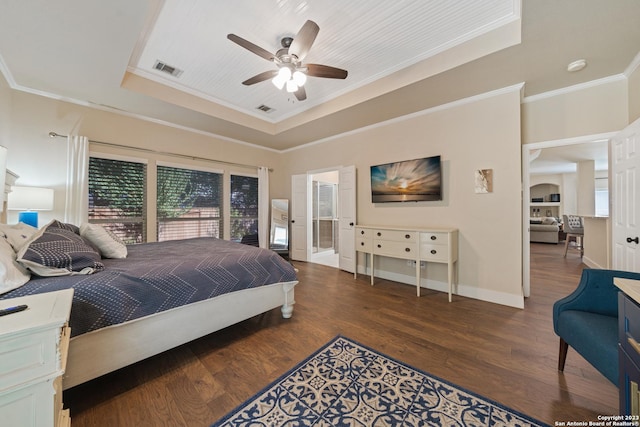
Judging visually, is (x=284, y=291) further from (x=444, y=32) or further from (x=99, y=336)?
(x=444, y=32)

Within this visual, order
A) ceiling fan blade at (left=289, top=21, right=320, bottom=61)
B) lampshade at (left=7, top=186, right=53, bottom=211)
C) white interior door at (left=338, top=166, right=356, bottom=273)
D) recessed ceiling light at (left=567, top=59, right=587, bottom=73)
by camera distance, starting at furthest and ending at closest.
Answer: white interior door at (left=338, top=166, right=356, bottom=273) < lampshade at (left=7, top=186, right=53, bottom=211) < recessed ceiling light at (left=567, top=59, right=587, bottom=73) < ceiling fan blade at (left=289, top=21, right=320, bottom=61)

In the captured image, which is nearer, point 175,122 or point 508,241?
point 508,241

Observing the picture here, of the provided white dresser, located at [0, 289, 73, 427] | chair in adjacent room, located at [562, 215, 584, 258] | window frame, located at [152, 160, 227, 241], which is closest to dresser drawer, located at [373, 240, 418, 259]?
window frame, located at [152, 160, 227, 241]

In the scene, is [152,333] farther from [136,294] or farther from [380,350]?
[380,350]

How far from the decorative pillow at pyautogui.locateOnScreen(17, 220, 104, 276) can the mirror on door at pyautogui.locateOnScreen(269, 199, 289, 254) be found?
3839 millimetres

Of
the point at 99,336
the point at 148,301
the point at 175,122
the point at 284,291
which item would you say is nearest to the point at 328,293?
the point at 284,291

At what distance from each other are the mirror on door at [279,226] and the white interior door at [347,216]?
1566 mm

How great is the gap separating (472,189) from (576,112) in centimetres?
134

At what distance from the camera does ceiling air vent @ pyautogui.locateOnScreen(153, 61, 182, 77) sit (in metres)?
2.77

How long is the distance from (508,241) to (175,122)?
5.13 meters

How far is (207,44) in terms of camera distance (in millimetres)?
2438

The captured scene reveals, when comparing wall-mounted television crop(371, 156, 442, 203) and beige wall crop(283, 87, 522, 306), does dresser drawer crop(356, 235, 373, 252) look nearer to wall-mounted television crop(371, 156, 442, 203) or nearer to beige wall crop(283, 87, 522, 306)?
beige wall crop(283, 87, 522, 306)

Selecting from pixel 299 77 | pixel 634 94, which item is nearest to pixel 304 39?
pixel 299 77

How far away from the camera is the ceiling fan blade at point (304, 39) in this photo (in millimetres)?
1857
